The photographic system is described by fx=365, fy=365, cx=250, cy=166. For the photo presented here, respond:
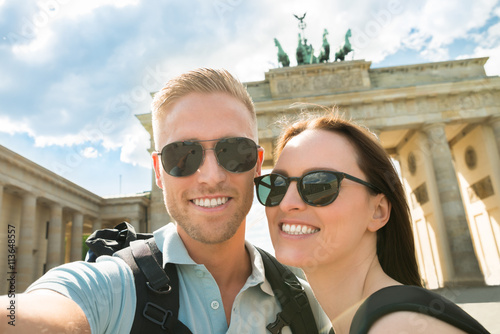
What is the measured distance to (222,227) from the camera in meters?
2.34

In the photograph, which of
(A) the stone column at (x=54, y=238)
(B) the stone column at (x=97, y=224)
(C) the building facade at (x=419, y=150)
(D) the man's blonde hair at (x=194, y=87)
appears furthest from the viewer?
(B) the stone column at (x=97, y=224)

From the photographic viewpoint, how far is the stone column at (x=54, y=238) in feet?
75.5

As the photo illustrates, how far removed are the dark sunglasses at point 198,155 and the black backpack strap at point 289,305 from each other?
760 mm

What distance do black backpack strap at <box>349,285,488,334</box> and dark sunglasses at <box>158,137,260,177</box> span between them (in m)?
1.20

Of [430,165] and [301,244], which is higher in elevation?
[430,165]

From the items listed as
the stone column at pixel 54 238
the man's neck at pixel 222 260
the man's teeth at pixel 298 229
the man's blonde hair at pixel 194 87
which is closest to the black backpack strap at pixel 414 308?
the man's teeth at pixel 298 229

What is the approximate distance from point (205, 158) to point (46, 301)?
1241mm

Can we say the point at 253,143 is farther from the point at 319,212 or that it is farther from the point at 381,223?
the point at 381,223

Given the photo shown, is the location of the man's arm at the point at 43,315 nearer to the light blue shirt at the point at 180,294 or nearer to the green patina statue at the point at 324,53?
the light blue shirt at the point at 180,294

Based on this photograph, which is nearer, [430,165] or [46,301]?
[46,301]

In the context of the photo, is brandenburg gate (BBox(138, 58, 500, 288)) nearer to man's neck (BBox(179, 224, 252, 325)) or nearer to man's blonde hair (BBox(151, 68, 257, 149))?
man's blonde hair (BBox(151, 68, 257, 149))

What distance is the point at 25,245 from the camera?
19922 mm

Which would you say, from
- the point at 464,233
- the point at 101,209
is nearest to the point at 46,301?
the point at 464,233

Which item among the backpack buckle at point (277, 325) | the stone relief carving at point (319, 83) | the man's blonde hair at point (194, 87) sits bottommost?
the backpack buckle at point (277, 325)
